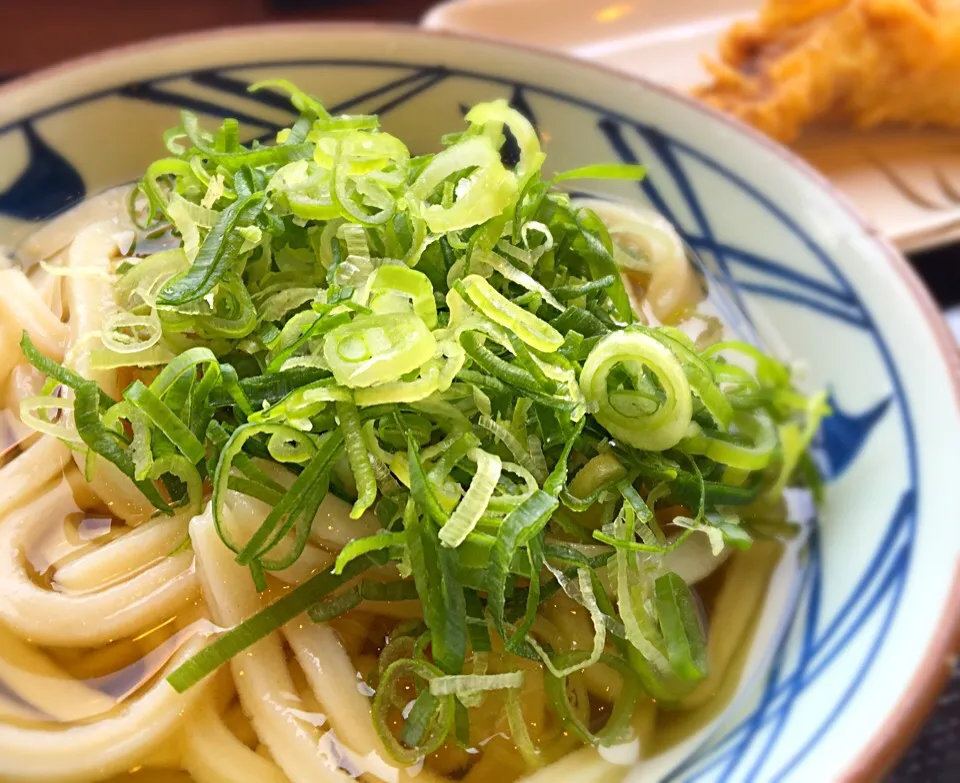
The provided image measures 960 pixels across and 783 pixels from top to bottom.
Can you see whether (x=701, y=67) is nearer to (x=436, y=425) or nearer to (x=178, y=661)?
(x=436, y=425)

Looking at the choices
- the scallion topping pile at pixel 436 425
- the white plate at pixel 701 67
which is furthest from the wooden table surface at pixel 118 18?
the scallion topping pile at pixel 436 425

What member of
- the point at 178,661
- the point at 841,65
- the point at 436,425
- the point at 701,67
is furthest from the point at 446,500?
the point at 701,67

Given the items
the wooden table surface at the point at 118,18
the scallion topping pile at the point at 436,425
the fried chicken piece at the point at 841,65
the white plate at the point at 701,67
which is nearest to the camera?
the scallion topping pile at the point at 436,425

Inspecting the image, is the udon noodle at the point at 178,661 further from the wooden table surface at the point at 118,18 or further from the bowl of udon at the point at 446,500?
the wooden table surface at the point at 118,18

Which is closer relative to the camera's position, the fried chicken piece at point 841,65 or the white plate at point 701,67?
the white plate at point 701,67

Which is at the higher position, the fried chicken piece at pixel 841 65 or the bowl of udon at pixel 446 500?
the fried chicken piece at pixel 841 65

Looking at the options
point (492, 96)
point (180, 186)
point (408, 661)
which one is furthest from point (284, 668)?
point (492, 96)

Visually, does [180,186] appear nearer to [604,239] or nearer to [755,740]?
[604,239]

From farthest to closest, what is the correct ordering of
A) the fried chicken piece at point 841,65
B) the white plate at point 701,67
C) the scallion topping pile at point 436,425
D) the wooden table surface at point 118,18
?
the wooden table surface at point 118,18 < the fried chicken piece at point 841,65 < the white plate at point 701,67 < the scallion topping pile at point 436,425
